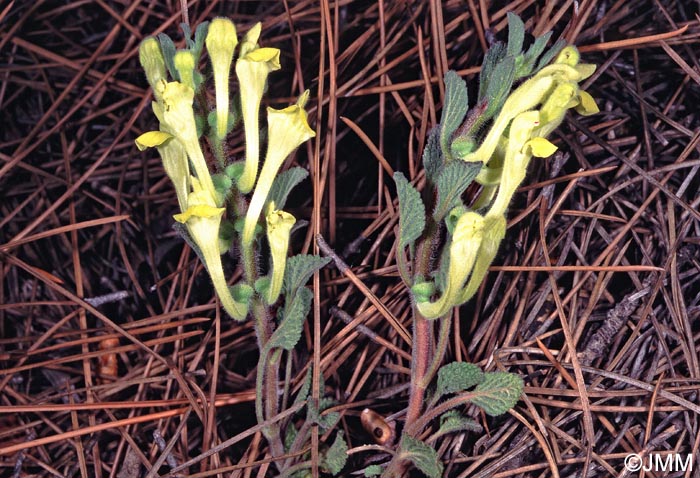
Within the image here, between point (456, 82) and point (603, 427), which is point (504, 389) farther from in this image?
point (456, 82)

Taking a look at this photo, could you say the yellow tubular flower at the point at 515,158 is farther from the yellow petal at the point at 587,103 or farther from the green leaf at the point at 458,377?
the green leaf at the point at 458,377

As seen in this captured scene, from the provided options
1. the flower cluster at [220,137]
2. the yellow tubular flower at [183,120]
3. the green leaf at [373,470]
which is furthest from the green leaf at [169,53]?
the green leaf at [373,470]

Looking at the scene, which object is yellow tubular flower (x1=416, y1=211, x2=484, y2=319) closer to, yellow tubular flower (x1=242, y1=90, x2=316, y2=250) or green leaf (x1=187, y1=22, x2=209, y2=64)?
yellow tubular flower (x1=242, y1=90, x2=316, y2=250)

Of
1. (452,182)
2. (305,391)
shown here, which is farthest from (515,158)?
(305,391)

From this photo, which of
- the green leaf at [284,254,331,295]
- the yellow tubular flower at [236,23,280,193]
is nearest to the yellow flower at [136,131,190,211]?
the yellow tubular flower at [236,23,280,193]

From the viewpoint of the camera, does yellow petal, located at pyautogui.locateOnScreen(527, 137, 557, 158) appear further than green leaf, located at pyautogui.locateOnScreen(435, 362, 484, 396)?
No

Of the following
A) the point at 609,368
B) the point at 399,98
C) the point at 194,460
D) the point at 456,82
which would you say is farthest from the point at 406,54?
the point at 194,460

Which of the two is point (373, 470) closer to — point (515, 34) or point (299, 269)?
point (299, 269)
